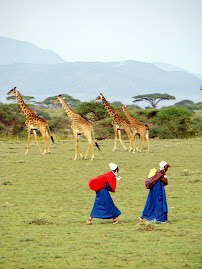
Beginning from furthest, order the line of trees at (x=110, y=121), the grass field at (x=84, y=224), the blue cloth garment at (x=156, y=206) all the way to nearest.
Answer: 1. the line of trees at (x=110, y=121)
2. the blue cloth garment at (x=156, y=206)
3. the grass field at (x=84, y=224)

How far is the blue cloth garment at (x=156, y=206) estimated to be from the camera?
28.6 ft

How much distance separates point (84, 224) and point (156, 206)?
1.24 metres

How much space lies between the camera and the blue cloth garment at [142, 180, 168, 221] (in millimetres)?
8711

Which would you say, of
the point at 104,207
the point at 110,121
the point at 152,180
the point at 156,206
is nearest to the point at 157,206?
the point at 156,206

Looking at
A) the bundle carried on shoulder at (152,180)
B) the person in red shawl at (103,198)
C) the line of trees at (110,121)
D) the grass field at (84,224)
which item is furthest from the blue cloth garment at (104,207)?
the line of trees at (110,121)

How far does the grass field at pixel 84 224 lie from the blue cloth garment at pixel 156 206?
0.68 feet

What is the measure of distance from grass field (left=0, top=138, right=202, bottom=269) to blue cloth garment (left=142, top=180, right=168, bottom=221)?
0.21 metres

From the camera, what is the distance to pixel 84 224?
8859mm

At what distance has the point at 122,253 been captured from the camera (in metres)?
6.73

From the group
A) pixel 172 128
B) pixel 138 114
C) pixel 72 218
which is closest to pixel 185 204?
pixel 72 218

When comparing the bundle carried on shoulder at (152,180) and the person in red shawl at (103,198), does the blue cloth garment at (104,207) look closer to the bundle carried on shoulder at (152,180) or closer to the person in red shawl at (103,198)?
the person in red shawl at (103,198)

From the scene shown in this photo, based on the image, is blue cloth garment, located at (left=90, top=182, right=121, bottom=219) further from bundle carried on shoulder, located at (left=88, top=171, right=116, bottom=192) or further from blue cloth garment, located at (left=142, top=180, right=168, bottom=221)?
blue cloth garment, located at (left=142, top=180, right=168, bottom=221)

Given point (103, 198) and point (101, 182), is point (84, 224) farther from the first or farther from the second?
point (101, 182)

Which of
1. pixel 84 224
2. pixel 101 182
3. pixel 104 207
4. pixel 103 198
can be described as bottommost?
pixel 84 224
